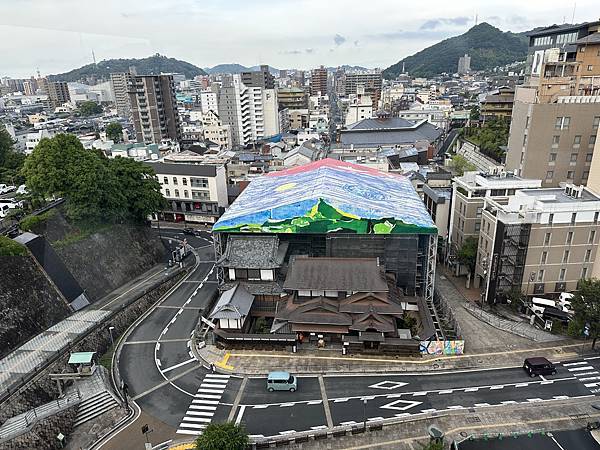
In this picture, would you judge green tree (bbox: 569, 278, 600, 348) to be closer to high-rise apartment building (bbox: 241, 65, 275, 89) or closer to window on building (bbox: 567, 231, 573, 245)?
window on building (bbox: 567, 231, 573, 245)

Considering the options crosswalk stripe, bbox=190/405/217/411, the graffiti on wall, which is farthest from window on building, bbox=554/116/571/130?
crosswalk stripe, bbox=190/405/217/411

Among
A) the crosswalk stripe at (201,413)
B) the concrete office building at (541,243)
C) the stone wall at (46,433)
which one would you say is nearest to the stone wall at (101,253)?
the stone wall at (46,433)

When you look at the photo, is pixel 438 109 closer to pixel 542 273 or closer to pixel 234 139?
pixel 234 139

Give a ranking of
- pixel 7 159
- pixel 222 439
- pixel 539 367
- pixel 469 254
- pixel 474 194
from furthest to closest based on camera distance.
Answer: pixel 7 159 → pixel 474 194 → pixel 469 254 → pixel 539 367 → pixel 222 439

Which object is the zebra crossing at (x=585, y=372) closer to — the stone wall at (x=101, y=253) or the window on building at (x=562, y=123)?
the window on building at (x=562, y=123)

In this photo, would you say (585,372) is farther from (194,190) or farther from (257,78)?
(257,78)

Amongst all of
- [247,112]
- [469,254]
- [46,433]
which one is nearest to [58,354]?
[46,433]
